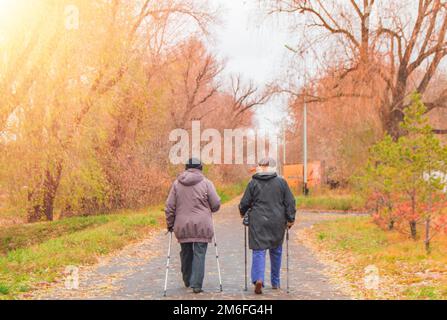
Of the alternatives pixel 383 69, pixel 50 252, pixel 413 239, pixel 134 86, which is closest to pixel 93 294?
pixel 50 252

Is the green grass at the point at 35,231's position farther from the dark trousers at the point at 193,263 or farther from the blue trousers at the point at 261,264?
the blue trousers at the point at 261,264

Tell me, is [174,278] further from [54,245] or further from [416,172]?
[416,172]

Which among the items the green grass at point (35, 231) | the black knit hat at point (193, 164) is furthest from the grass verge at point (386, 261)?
the green grass at point (35, 231)

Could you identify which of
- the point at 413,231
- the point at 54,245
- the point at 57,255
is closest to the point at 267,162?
the point at 57,255

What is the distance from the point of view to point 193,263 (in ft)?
30.0

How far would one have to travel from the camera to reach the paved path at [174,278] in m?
8.95

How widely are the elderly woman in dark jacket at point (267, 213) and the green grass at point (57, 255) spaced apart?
3.37 m

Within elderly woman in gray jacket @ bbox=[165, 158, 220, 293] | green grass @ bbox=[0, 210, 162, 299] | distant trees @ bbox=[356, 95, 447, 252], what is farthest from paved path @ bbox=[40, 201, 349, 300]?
distant trees @ bbox=[356, 95, 447, 252]

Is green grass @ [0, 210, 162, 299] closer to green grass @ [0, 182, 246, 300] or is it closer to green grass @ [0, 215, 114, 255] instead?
green grass @ [0, 182, 246, 300]

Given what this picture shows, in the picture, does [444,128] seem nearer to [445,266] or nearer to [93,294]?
[445,266]

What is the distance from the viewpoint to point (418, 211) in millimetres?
13609

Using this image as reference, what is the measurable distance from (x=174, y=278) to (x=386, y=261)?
4.04 meters

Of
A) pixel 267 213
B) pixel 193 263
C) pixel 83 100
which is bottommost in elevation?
pixel 193 263

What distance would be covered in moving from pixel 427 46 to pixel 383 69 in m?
1.55
